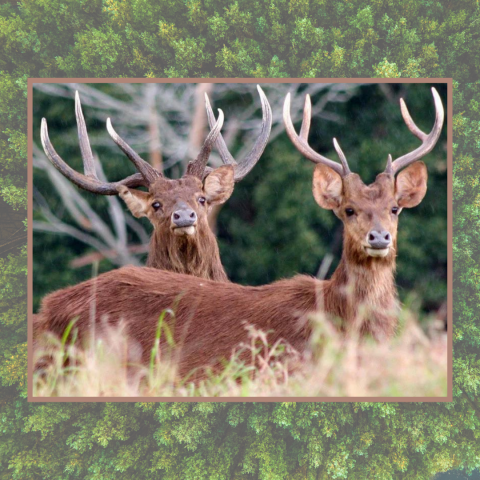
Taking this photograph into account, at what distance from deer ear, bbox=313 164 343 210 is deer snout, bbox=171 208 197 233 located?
71cm

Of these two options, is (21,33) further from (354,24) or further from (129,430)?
(129,430)

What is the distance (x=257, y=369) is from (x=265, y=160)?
2553 mm

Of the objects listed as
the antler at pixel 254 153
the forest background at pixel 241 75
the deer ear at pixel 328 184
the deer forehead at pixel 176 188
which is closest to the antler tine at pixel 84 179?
the deer forehead at pixel 176 188

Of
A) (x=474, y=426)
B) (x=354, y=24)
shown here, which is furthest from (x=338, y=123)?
(x=474, y=426)

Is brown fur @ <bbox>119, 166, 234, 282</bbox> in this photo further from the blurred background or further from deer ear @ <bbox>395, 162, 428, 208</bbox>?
deer ear @ <bbox>395, 162, 428, 208</bbox>

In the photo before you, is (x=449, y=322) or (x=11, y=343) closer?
(x=449, y=322)

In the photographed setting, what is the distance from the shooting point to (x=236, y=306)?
4.45 meters

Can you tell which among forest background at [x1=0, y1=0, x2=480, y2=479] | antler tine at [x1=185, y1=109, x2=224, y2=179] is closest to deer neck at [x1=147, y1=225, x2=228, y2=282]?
antler tine at [x1=185, y1=109, x2=224, y2=179]

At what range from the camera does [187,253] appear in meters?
4.98

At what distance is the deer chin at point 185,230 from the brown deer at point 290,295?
0.29 m

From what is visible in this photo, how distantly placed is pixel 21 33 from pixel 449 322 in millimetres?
7244

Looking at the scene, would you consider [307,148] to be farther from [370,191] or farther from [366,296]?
[366,296]

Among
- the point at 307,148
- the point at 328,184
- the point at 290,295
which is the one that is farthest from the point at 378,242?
the point at 307,148

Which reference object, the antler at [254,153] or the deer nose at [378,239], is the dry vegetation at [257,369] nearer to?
the deer nose at [378,239]
